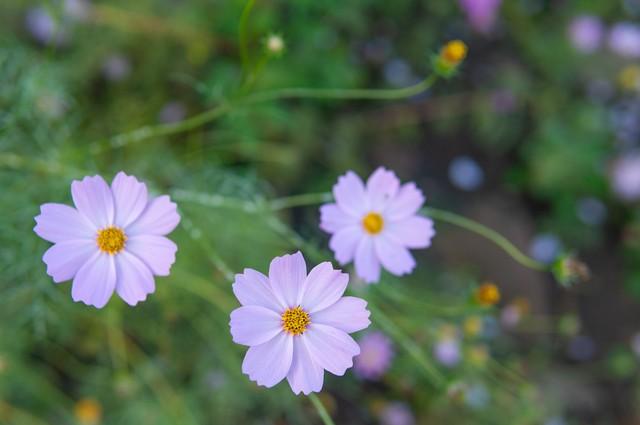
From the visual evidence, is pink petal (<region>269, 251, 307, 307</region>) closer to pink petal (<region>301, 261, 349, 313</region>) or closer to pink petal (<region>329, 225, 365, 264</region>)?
pink petal (<region>301, 261, 349, 313</region>)

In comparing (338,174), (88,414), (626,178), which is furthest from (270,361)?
(626,178)

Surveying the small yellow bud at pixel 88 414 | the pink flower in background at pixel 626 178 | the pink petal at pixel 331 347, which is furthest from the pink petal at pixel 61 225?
the pink flower in background at pixel 626 178

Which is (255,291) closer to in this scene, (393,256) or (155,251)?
(155,251)

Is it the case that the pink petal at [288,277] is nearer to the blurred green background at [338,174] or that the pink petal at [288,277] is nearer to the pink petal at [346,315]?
the pink petal at [346,315]

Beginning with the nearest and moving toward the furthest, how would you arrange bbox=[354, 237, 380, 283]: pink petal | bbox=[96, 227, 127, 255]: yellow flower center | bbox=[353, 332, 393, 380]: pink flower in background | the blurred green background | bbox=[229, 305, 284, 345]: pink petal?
bbox=[229, 305, 284, 345]: pink petal < bbox=[96, 227, 127, 255]: yellow flower center < bbox=[354, 237, 380, 283]: pink petal < the blurred green background < bbox=[353, 332, 393, 380]: pink flower in background

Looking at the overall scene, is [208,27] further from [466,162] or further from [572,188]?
[572,188]

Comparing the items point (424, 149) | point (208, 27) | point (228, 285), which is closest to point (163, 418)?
point (228, 285)

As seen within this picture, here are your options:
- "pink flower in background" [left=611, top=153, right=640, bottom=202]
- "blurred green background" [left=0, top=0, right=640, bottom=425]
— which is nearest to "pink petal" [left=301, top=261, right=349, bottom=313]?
"blurred green background" [left=0, top=0, right=640, bottom=425]
